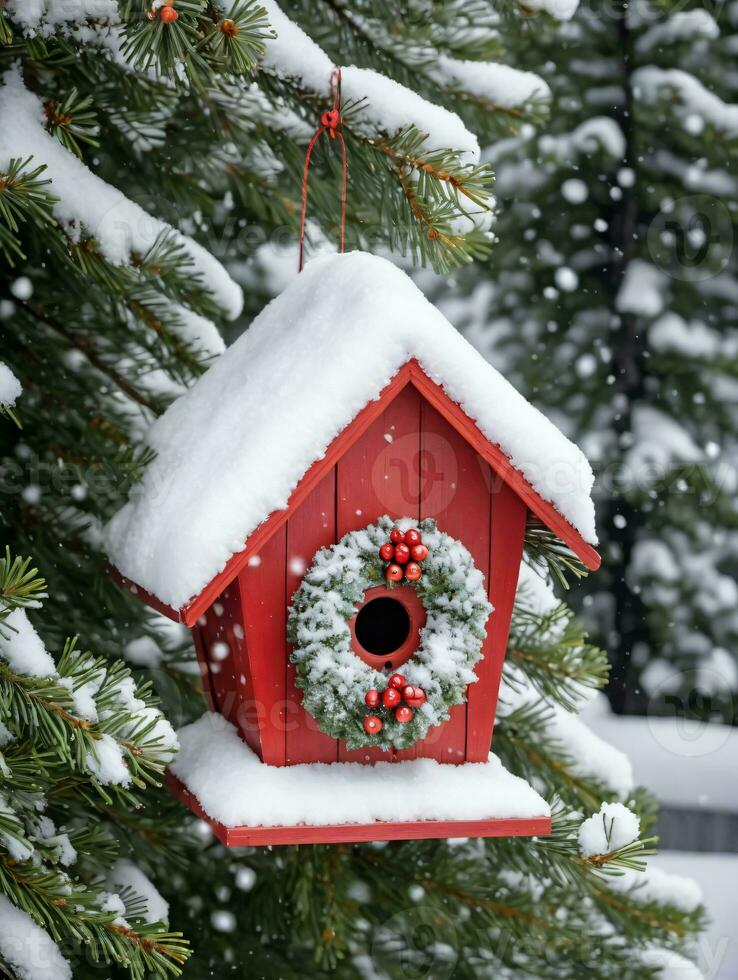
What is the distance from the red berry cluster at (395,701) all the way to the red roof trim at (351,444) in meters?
0.33

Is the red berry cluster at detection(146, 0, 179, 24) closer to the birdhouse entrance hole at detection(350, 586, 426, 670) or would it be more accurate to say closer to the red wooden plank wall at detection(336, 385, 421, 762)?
the red wooden plank wall at detection(336, 385, 421, 762)

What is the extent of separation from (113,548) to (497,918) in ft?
4.04

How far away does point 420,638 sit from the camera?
2020 millimetres

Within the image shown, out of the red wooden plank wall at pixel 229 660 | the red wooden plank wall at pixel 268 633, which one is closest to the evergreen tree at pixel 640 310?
the red wooden plank wall at pixel 229 660

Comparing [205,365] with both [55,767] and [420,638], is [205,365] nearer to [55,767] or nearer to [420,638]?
[420,638]

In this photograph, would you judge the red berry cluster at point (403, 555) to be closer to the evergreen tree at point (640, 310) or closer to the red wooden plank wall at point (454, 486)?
the red wooden plank wall at point (454, 486)

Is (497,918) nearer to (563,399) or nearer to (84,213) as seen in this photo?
(84,213)

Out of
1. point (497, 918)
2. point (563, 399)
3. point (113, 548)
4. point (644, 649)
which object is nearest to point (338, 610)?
point (113, 548)

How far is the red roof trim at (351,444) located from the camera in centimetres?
181

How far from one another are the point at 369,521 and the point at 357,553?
0.29 ft

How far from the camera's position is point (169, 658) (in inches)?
102

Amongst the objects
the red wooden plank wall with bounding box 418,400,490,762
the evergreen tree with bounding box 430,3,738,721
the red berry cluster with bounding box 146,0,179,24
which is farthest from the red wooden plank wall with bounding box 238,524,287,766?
the evergreen tree with bounding box 430,3,738,721

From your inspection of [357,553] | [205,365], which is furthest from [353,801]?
[205,365]

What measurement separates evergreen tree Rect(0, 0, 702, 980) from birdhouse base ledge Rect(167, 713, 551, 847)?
0.60 feet
